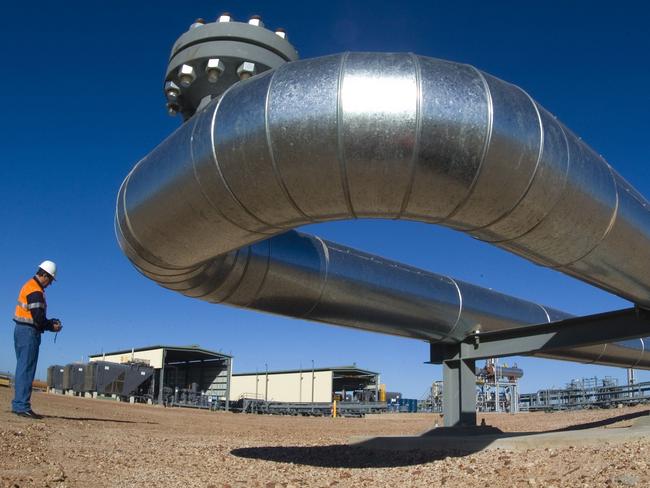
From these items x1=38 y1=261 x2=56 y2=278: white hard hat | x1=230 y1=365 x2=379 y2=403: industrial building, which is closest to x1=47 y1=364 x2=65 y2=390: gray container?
x1=230 y1=365 x2=379 y2=403: industrial building

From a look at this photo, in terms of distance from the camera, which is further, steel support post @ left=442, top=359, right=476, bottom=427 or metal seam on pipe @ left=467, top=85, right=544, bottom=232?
steel support post @ left=442, top=359, right=476, bottom=427

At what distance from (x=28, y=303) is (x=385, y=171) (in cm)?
591

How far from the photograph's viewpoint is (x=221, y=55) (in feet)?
18.5

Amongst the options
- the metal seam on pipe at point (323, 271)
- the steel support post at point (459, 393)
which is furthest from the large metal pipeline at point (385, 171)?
the steel support post at point (459, 393)

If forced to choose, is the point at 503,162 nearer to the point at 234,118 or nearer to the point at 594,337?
the point at 234,118

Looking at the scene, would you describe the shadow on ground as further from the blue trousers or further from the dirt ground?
the blue trousers

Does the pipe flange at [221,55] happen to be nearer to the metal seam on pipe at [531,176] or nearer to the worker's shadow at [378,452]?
the metal seam on pipe at [531,176]

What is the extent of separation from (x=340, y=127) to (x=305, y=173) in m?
0.40

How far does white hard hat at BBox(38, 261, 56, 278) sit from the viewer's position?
8.34m

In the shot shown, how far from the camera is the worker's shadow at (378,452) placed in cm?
668

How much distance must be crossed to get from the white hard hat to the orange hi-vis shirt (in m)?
0.28

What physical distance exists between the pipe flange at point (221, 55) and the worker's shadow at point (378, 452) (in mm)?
3963

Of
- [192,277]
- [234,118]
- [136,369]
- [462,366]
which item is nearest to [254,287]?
[192,277]

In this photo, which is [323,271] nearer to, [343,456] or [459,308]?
[343,456]
